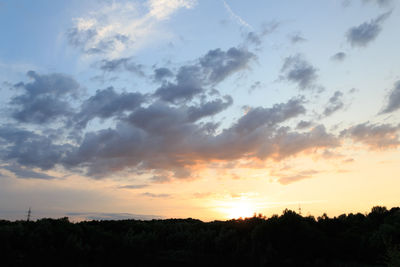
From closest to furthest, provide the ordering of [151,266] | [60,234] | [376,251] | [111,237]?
1. [376,251]
2. [151,266]
3. [60,234]
4. [111,237]

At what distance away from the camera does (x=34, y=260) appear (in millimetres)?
23922

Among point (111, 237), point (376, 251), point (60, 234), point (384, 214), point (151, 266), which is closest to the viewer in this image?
point (376, 251)

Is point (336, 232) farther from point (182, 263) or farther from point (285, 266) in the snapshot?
point (182, 263)

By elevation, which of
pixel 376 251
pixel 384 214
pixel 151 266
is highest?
pixel 384 214

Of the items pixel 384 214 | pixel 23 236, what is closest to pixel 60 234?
pixel 23 236

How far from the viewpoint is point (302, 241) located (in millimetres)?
24797

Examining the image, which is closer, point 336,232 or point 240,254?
point 240,254

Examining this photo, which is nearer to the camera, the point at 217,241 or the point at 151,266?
the point at 151,266

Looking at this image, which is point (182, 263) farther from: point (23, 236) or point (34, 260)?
point (23, 236)

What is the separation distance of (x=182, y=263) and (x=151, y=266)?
8.09 ft

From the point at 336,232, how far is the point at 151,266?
16.3m

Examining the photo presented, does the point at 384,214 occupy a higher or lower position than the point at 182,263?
higher

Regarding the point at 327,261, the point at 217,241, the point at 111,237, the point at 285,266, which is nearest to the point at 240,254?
the point at 217,241

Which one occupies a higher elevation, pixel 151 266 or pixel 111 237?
pixel 111 237
